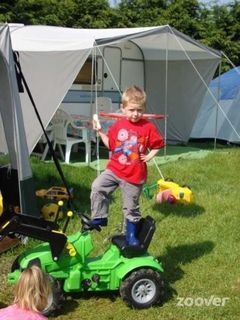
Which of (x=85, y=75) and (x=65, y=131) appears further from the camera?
(x=85, y=75)

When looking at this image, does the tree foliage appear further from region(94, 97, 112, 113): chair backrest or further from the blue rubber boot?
the blue rubber boot

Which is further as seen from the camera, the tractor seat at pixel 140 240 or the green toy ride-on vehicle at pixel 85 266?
the tractor seat at pixel 140 240

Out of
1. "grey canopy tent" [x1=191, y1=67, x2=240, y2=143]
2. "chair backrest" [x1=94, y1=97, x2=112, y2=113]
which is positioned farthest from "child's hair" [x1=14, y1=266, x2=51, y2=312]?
"grey canopy tent" [x1=191, y1=67, x2=240, y2=143]

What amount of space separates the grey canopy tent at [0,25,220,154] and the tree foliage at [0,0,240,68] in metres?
4.75

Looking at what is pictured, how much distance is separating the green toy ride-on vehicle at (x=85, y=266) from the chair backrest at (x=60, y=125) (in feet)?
20.1

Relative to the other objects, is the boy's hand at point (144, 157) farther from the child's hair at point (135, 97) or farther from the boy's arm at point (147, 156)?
the child's hair at point (135, 97)

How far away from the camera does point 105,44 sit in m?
8.72

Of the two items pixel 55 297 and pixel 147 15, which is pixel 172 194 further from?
pixel 147 15

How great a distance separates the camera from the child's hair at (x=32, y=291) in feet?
9.27

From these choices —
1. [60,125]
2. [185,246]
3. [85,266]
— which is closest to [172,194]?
[185,246]

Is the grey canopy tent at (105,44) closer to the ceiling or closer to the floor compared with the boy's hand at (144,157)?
closer to the floor

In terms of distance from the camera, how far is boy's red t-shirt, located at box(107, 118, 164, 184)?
4266mm

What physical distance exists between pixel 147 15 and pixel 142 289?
15681mm

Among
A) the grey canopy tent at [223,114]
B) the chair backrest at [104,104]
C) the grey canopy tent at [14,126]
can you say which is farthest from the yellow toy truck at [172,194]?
the grey canopy tent at [223,114]
